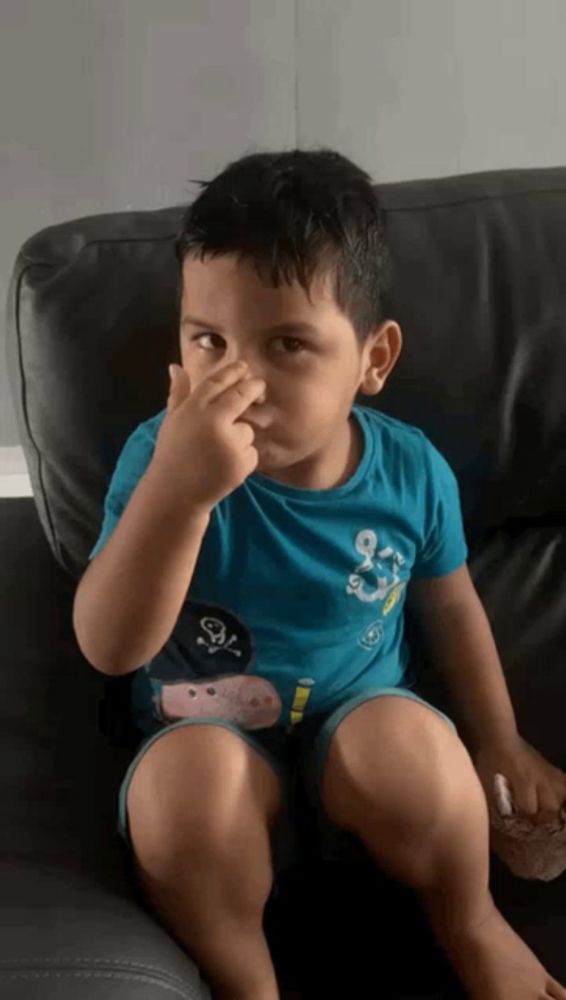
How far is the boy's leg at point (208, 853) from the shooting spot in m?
0.89

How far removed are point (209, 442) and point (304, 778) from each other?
325 millimetres

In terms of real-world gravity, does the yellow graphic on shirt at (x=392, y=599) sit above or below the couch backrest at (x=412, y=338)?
below

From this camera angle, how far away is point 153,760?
924 millimetres

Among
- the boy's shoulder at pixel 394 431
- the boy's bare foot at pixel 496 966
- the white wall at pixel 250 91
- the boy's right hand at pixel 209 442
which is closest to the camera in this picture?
the boy's right hand at pixel 209 442

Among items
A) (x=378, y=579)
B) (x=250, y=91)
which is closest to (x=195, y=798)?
(x=378, y=579)

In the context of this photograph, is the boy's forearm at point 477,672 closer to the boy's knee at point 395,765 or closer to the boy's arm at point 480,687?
the boy's arm at point 480,687

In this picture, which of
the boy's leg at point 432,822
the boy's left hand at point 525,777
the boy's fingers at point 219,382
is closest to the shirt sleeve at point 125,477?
the boy's fingers at point 219,382

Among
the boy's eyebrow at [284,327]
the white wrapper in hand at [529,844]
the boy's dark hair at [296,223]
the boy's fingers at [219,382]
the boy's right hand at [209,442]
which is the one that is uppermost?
the boy's dark hair at [296,223]

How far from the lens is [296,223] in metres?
0.90

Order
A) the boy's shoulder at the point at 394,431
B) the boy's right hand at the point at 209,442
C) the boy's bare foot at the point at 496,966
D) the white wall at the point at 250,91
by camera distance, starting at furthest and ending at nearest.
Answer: the white wall at the point at 250,91 → the boy's shoulder at the point at 394,431 → the boy's bare foot at the point at 496,966 → the boy's right hand at the point at 209,442

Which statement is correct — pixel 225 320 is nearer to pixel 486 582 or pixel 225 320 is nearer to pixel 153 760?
pixel 153 760

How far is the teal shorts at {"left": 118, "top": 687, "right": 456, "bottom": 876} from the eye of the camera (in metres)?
1.00

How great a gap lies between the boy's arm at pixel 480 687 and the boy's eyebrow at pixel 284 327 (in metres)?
0.29

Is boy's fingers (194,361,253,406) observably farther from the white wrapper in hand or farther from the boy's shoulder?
the white wrapper in hand
